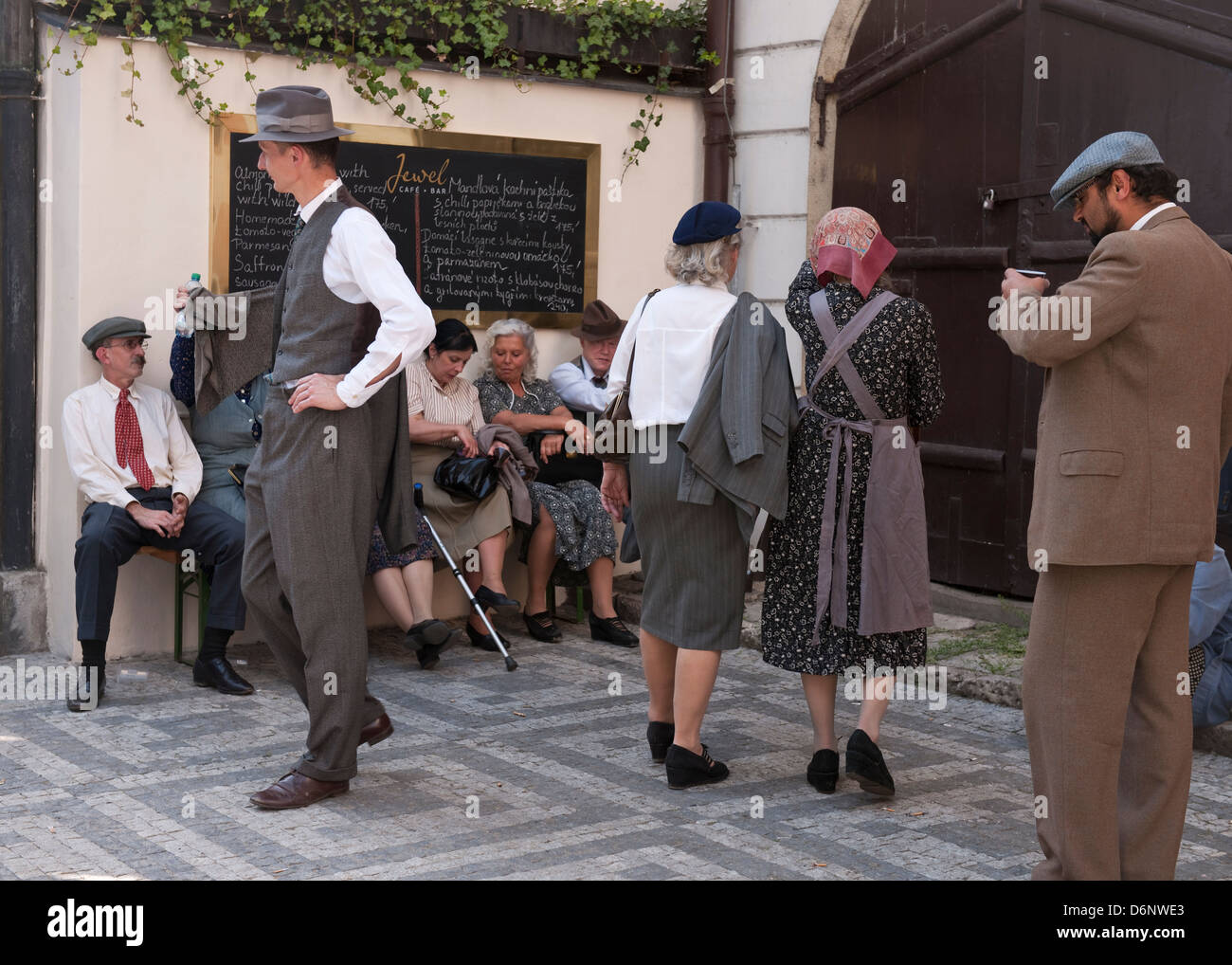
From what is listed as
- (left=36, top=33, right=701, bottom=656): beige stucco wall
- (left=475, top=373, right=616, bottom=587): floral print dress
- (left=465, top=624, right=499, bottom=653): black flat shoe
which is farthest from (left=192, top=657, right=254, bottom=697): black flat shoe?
(left=475, top=373, right=616, bottom=587): floral print dress

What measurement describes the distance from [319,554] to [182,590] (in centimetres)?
232

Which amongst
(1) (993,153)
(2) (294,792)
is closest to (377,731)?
(2) (294,792)

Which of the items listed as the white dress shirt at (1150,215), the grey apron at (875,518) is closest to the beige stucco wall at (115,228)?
the grey apron at (875,518)

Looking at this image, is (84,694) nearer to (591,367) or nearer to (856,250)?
(591,367)

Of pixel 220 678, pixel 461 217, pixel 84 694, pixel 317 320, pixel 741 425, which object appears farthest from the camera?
pixel 461 217

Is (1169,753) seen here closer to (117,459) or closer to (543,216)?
(117,459)

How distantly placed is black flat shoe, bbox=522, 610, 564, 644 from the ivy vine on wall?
8.13 feet

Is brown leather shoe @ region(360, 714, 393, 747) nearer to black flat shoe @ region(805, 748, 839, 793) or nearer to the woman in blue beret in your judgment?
the woman in blue beret

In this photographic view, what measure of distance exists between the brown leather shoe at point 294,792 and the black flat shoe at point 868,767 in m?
1.63

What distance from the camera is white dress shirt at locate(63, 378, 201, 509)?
636 centimetres

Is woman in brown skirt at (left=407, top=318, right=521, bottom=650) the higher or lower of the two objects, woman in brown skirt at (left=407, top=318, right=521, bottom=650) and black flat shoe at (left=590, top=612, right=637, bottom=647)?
the higher

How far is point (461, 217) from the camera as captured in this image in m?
7.75

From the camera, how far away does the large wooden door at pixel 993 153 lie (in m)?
6.40

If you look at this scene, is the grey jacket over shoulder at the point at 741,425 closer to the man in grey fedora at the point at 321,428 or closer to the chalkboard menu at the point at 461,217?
the man in grey fedora at the point at 321,428
